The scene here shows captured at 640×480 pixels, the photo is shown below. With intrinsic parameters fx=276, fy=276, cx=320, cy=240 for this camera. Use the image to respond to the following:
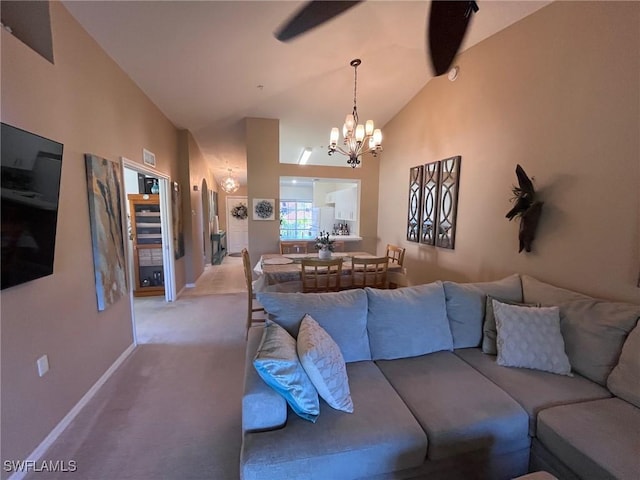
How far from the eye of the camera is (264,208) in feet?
15.7

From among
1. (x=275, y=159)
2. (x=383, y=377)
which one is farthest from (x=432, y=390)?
(x=275, y=159)

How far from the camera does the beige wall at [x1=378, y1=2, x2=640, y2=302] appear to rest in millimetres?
1946

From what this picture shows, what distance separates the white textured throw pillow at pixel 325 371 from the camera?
1386 mm

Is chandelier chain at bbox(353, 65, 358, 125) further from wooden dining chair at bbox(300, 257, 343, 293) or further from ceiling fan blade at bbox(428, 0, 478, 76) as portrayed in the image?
ceiling fan blade at bbox(428, 0, 478, 76)

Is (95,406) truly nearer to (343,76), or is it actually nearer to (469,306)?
(469,306)

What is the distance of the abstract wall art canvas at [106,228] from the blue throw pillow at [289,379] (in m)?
1.90

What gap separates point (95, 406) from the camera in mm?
2115

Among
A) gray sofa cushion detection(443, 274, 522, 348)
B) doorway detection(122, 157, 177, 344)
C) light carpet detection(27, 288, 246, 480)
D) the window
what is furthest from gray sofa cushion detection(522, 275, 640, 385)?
the window

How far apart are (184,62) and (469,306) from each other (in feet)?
12.3

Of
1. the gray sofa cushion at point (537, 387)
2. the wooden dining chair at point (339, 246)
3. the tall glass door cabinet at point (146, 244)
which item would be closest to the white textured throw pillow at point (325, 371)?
the gray sofa cushion at point (537, 387)

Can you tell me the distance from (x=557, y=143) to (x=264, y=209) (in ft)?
12.7

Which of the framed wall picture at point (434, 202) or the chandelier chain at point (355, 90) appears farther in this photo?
the chandelier chain at point (355, 90)

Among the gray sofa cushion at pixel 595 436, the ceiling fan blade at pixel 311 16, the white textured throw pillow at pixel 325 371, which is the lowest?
the gray sofa cushion at pixel 595 436

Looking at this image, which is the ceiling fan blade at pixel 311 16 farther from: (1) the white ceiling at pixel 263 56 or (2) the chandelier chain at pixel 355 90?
(2) the chandelier chain at pixel 355 90
